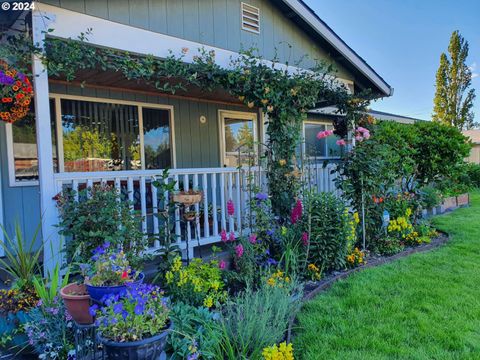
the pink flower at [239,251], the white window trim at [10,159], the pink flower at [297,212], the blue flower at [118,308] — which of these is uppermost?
the white window trim at [10,159]

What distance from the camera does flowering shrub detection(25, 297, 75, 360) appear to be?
8.08 feet

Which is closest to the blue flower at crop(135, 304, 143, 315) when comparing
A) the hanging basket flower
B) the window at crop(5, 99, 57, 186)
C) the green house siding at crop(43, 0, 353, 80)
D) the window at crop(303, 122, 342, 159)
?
Answer: the hanging basket flower

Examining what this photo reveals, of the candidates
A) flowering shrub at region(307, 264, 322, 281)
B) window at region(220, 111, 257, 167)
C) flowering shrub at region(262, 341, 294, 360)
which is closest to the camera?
flowering shrub at region(262, 341, 294, 360)

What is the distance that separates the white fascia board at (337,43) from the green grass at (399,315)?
3710mm

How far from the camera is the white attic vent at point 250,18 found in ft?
17.4

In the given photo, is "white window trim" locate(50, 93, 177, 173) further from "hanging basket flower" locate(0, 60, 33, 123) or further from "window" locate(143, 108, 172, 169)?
"hanging basket flower" locate(0, 60, 33, 123)

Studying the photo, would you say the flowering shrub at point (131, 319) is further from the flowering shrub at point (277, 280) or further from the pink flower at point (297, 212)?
the pink flower at point (297, 212)

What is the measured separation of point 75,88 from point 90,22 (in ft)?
6.70

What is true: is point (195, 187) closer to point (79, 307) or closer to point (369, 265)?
point (79, 307)

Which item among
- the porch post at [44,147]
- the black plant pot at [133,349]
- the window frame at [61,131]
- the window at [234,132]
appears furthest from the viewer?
the window at [234,132]

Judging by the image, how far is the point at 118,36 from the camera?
3727 mm

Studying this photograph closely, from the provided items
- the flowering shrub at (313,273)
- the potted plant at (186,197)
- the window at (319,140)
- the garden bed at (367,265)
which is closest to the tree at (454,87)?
the window at (319,140)

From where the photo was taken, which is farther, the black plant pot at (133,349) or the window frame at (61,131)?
the window frame at (61,131)

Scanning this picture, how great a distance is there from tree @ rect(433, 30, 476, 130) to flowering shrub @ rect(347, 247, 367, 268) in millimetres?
20044
